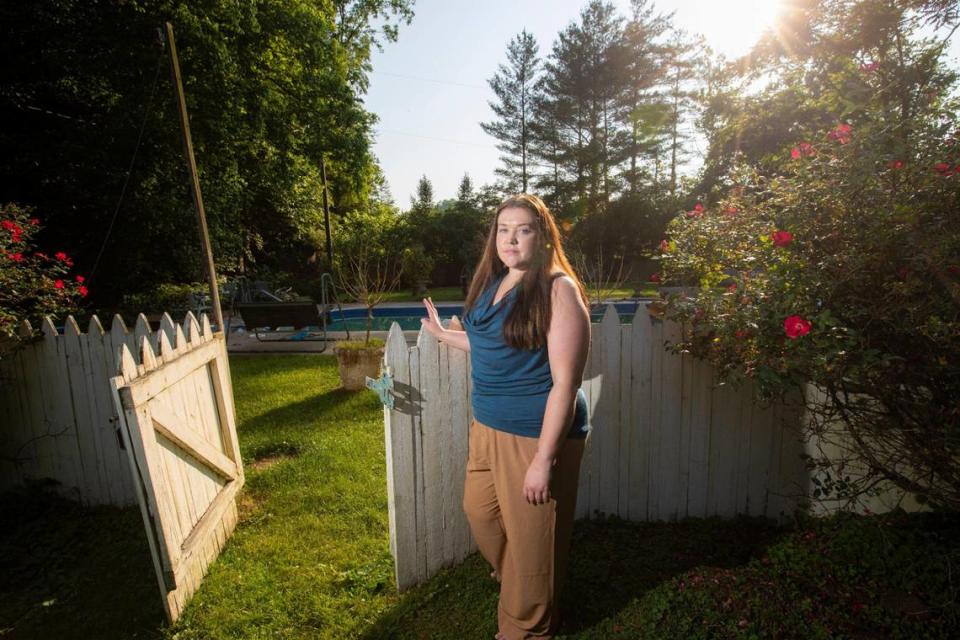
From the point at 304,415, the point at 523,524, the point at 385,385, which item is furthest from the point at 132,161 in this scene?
the point at 523,524

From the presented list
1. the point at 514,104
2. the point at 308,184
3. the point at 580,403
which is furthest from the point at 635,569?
the point at 514,104

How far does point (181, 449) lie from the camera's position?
8.78 feet

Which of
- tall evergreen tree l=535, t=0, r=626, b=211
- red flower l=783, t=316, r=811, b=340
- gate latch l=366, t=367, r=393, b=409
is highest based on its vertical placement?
tall evergreen tree l=535, t=0, r=626, b=211

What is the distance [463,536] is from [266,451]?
2505 mm

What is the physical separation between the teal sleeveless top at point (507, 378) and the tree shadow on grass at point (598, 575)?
3.31ft

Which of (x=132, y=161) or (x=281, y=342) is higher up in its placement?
(x=132, y=161)

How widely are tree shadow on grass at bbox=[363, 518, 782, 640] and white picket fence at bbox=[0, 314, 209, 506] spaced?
2546 mm

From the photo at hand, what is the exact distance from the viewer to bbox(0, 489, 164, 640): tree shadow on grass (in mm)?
2385

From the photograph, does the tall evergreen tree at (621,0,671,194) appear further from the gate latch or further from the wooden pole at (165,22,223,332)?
the gate latch

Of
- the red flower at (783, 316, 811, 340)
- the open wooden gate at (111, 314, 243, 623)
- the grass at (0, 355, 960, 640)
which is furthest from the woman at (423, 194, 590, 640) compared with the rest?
the open wooden gate at (111, 314, 243, 623)

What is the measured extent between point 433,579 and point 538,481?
1.29 meters

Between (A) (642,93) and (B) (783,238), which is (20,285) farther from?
(A) (642,93)

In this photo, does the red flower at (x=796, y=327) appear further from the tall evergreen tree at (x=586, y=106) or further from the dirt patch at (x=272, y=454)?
the tall evergreen tree at (x=586, y=106)

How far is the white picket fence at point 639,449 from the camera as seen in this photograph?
2469 millimetres
